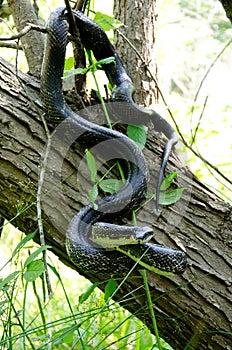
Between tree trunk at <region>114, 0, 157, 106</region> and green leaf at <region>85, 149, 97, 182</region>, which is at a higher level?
tree trunk at <region>114, 0, 157, 106</region>

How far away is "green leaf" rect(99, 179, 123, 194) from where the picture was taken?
6.59 feet

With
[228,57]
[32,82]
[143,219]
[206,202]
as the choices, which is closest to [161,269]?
[143,219]

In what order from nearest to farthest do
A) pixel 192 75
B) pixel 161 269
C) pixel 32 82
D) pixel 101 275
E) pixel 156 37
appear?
1. pixel 161 269
2. pixel 101 275
3. pixel 32 82
4. pixel 156 37
5. pixel 192 75

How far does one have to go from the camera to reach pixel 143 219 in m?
2.02

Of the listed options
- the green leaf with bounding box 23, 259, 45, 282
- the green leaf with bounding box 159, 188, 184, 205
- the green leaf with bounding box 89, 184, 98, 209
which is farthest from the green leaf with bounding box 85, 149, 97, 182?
the green leaf with bounding box 23, 259, 45, 282

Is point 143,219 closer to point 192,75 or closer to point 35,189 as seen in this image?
point 35,189

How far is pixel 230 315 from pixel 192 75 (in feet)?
39.8

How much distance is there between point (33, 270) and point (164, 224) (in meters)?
0.70

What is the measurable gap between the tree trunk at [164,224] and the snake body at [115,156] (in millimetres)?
77

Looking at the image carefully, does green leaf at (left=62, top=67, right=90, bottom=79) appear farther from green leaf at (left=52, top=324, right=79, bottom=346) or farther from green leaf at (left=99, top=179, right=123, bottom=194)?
green leaf at (left=52, top=324, right=79, bottom=346)

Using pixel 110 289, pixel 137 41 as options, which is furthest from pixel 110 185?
pixel 137 41

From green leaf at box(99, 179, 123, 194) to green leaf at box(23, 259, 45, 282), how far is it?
58 cm

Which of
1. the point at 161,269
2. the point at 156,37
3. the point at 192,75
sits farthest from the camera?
the point at 192,75

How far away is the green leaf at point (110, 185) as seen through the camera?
2.01 metres
